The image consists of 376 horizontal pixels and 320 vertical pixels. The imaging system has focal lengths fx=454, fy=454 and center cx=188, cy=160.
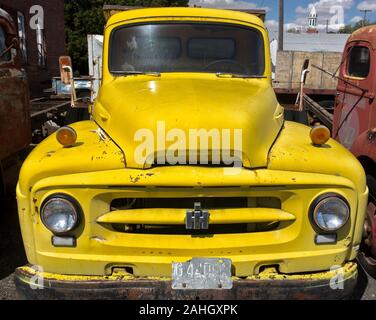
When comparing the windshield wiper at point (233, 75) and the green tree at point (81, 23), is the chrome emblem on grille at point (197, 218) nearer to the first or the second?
the windshield wiper at point (233, 75)

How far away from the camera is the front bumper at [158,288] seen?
2479mm

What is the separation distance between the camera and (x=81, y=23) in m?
29.5

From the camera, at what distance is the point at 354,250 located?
8.97ft

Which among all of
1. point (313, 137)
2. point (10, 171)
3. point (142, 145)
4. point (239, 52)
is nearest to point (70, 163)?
point (142, 145)

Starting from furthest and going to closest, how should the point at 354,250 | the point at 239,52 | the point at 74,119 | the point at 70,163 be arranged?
1. the point at 74,119
2. the point at 239,52
3. the point at 354,250
4. the point at 70,163

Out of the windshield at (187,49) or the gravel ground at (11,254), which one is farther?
the windshield at (187,49)

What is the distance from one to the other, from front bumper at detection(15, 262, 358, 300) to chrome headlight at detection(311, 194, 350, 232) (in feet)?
1.02

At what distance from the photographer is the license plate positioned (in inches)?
97.4

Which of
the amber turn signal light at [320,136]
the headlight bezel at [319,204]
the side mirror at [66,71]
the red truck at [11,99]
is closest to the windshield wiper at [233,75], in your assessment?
the amber turn signal light at [320,136]

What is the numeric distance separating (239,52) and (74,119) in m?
1.69

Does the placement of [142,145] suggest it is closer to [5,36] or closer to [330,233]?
[330,233]

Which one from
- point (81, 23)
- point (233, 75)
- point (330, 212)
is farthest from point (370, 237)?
point (81, 23)

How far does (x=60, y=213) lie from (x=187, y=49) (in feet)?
6.71

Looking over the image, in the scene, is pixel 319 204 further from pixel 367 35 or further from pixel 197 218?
pixel 367 35
